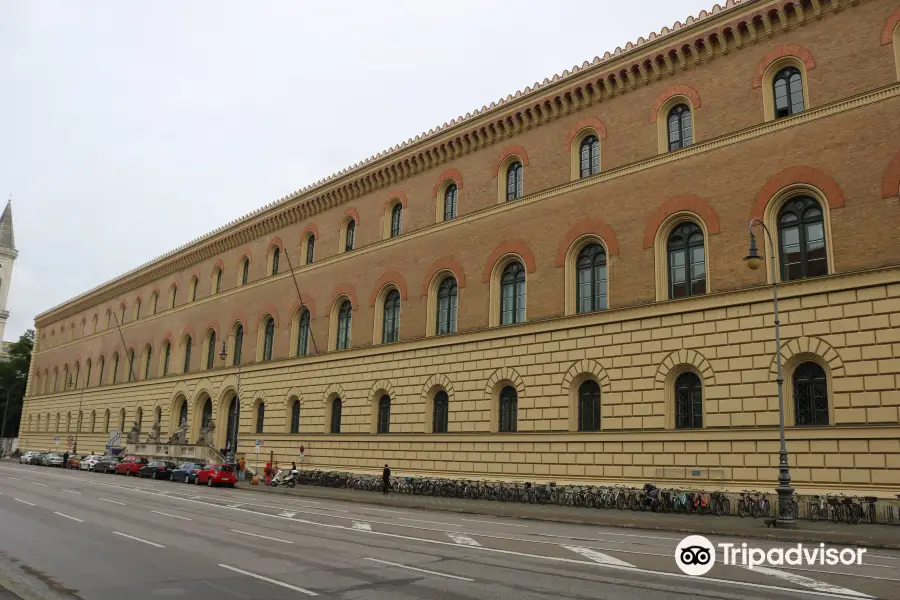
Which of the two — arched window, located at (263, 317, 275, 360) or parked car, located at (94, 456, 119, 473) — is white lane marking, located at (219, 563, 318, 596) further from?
parked car, located at (94, 456, 119, 473)

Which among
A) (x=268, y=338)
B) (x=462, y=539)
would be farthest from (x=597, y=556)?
(x=268, y=338)

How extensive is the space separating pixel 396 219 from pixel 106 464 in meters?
31.1

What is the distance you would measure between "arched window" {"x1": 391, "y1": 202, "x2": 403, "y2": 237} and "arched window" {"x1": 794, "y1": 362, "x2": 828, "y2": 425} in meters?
21.6

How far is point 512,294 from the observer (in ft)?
103

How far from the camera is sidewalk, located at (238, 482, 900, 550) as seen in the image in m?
17.2

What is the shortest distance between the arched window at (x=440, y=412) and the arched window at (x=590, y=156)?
1176cm

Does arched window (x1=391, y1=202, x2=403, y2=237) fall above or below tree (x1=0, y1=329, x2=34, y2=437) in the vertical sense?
above

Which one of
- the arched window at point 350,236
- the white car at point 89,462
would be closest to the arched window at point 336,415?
the arched window at point 350,236

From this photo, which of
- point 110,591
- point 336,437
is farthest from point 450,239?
point 110,591

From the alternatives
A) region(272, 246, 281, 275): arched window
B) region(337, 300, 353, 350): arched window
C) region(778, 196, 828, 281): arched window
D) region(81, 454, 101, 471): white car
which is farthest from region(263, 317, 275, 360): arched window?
region(778, 196, 828, 281): arched window

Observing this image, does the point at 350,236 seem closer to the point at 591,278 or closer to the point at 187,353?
the point at 591,278

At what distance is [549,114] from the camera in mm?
31156

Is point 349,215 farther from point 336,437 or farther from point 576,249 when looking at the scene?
point 576,249

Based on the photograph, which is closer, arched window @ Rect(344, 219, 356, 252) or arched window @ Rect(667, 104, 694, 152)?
arched window @ Rect(667, 104, 694, 152)
